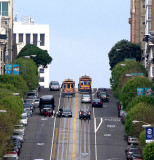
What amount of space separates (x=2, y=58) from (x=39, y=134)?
55.8 metres

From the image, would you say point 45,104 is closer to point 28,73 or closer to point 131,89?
point 131,89

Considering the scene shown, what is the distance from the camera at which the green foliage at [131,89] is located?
470 feet

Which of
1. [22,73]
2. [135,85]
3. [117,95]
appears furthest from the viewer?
[22,73]

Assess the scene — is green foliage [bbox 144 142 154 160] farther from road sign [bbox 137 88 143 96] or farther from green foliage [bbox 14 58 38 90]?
green foliage [bbox 14 58 38 90]

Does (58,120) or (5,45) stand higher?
(5,45)

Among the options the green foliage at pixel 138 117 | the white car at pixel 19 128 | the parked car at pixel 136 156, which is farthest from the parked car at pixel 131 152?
the white car at pixel 19 128

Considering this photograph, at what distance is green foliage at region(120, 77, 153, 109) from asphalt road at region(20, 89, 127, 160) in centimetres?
378

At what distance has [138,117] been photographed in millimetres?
114438

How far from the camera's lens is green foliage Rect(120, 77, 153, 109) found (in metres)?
143

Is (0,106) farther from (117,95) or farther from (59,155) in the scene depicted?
(117,95)

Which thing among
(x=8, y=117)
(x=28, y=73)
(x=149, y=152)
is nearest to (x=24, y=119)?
(x=8, y=117)

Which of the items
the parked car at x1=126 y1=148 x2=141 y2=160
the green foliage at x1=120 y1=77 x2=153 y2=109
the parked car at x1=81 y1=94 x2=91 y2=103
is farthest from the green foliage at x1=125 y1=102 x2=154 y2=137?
the parked car at x1=81 y1=94 x2=91 y2=103

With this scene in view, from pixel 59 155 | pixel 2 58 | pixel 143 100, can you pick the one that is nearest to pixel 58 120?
pixel 143 100

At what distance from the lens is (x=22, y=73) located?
173625 millimetres
